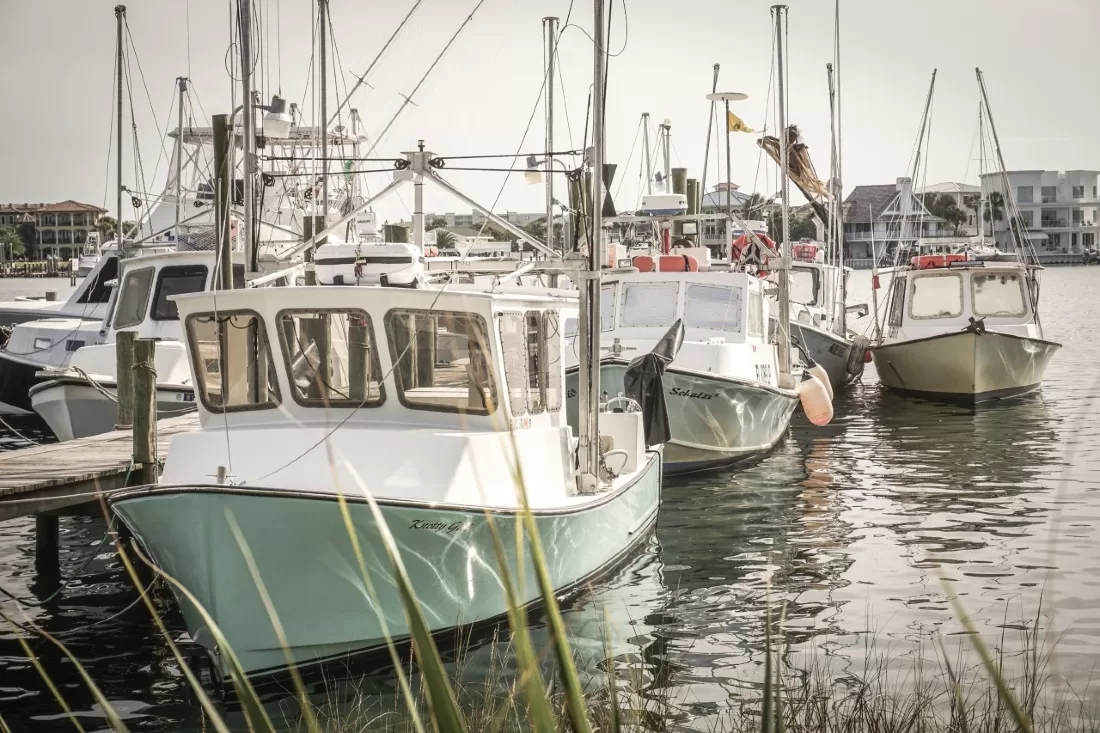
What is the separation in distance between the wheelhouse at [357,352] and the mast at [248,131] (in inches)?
32.7

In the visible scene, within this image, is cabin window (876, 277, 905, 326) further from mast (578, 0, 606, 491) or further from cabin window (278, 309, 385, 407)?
cabin window (278, 309, 385, 407)

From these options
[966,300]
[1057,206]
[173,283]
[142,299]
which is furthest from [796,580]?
[1057,206]

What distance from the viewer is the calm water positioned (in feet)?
29.0

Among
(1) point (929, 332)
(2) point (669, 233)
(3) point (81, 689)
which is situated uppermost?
(2) point (669, 233)

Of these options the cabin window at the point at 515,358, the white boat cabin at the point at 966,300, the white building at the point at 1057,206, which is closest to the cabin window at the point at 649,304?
the cabin window at the point at 515,358

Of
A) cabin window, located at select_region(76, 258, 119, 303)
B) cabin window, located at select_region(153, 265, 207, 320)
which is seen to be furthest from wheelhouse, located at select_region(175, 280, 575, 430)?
cabin window, located at select_region(76, 258, 119, 303)

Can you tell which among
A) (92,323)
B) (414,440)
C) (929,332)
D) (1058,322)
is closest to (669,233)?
(929,332)

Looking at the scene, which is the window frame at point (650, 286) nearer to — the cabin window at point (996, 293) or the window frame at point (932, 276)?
the window frame at point (932, 276)

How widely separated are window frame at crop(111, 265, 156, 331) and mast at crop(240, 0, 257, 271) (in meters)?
11.0

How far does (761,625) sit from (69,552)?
7711 mm

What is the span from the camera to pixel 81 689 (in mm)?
8766

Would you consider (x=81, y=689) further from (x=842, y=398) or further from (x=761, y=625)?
(x=842, y=398)

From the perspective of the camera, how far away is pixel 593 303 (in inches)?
398

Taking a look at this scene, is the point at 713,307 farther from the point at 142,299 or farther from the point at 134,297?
the point at 134,297
